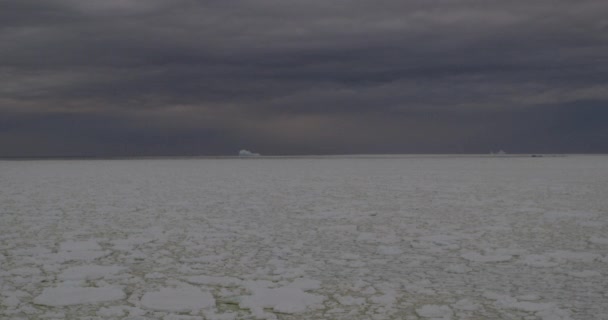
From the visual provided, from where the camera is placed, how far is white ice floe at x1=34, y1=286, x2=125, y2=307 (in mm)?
3443

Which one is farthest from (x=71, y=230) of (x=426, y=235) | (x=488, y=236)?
(x=488, y=236)

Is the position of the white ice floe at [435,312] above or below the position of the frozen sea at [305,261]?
below

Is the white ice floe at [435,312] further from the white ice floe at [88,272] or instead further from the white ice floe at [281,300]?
the white ice floe at [88,272]

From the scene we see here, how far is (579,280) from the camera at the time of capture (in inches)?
154

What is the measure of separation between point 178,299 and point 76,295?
70cm

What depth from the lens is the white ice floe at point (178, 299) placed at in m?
3.34

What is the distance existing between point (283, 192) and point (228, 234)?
18.5ft

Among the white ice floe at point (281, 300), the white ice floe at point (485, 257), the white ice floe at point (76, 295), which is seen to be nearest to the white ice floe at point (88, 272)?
the white ice floe at point (76, 295)

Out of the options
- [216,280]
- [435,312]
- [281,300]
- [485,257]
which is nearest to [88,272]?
[216,280]

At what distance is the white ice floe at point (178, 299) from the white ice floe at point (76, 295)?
0.74 feet

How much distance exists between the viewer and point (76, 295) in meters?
3.58

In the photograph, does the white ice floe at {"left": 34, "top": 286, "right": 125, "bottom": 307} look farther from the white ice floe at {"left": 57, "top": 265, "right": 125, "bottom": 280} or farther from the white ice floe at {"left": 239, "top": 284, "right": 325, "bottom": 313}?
the white ice floe at {"left": 239, "top": 284, "right": 325, "bottom": 313}

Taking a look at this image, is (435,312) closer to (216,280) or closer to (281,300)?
(281,300)

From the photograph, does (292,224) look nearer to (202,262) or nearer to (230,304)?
(202,262)
